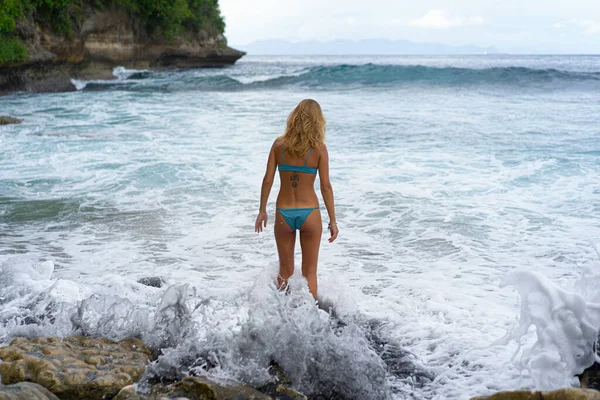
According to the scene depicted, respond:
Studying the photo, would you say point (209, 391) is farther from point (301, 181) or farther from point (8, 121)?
point (8, 121)

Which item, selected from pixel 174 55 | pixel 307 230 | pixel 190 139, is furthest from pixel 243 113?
pixel 174 55

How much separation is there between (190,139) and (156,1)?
104 ft

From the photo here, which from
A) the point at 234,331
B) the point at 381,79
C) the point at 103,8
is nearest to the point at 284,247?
the point at 234,331

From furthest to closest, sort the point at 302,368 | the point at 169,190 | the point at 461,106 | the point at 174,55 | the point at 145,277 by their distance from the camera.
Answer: the point at 174,55 → the point at 461,106 → the point at 169,190 → the point at 145,277 → the point at 302,368

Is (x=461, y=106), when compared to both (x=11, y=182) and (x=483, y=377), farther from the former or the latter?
(x=483, y=377)

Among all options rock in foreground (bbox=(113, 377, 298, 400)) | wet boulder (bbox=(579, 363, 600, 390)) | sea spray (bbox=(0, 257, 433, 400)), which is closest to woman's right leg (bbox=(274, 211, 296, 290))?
sea spray (bbox=(0, 257, 433, 400))

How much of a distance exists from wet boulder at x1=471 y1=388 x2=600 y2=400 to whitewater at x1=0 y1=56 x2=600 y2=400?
73 centimetres

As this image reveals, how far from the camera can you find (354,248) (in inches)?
241

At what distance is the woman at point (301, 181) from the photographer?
4.02 m

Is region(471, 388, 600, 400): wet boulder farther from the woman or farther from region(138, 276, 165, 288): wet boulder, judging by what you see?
region(138, 276, 165, 288): wet boulder

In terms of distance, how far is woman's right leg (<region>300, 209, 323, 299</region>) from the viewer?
13.8 feet

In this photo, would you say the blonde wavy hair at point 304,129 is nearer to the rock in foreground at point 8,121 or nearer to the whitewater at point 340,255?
the whitewater at point 340,255

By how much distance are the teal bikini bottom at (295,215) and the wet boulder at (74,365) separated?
4.33 ft

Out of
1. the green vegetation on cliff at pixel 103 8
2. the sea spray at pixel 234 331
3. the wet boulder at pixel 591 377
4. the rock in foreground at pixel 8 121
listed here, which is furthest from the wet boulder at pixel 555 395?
the green vegetation on cliff at pixel 103 8
